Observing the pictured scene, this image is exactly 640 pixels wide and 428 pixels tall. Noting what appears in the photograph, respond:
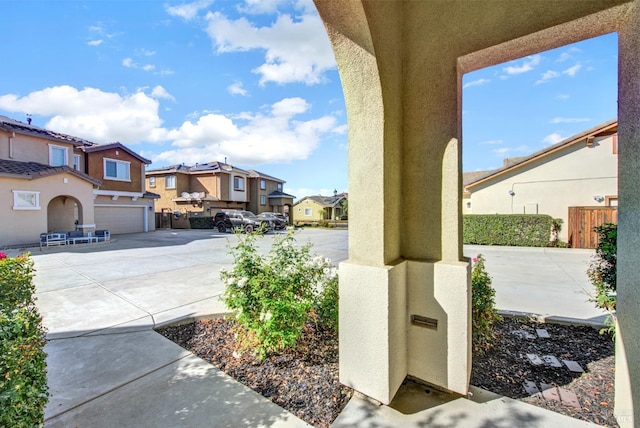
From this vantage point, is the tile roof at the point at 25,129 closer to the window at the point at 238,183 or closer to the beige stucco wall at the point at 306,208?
the window at the point at 238,183

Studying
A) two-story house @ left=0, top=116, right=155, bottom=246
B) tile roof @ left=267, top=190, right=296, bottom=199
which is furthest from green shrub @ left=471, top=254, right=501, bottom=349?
tile roof @ left=267, top=190, right=296, bottom=199

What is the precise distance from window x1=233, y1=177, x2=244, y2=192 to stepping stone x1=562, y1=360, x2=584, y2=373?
28.2m

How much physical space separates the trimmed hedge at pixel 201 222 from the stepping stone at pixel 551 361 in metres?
24.2

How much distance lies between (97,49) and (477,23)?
359 inches

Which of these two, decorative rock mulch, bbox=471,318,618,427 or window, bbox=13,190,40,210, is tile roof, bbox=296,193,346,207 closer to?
window, bbox=13,190,40,210

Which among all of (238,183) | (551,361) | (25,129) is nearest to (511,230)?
(551,361)

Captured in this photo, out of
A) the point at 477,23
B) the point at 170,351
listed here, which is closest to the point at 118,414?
the point at 170,351

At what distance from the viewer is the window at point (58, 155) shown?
14.7 meters

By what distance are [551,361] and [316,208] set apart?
3821cm

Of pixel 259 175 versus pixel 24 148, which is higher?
pixel 259 175

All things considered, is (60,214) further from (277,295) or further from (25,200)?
(277,295)

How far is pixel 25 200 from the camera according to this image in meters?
12.4

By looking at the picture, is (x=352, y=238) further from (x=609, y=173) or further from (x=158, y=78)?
(x=609, y=173)

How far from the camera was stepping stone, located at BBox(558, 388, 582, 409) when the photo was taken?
215cm
